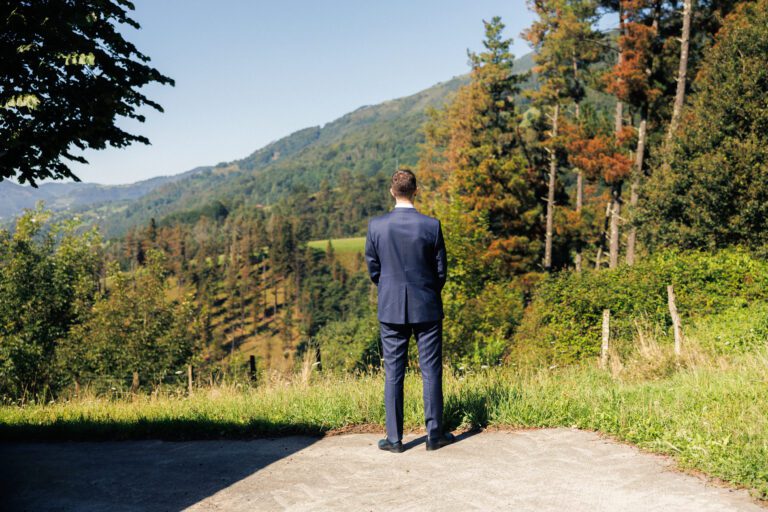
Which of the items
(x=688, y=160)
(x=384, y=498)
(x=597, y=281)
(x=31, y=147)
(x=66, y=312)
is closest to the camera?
(x=384, y=498)

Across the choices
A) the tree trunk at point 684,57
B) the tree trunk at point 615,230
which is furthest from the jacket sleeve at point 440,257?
the tree trunk at point 615,230

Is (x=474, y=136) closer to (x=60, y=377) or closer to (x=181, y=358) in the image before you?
(x=181, y=358)

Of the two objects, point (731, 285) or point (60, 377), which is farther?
point (60, 377)

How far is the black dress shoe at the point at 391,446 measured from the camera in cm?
493

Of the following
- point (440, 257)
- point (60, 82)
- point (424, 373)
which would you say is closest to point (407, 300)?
point (440, 257)

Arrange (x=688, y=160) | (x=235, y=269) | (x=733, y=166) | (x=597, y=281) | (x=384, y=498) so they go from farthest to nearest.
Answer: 1. (x=235, y=269)
2. (x=688, y=160)
3. (x=733, y=166)
4. (x=597, y=281)
5. (x=384, y=498)

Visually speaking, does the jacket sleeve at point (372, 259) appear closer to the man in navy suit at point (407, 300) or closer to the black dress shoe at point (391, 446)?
the man in navy suit at point (407, 300)

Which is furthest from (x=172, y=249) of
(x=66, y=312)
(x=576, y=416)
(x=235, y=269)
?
(x=576, y=416)

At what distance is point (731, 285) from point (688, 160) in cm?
724

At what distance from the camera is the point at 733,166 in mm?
18609

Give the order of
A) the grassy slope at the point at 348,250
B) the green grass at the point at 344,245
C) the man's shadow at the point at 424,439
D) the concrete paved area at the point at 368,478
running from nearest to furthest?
the concrete paved area at the point at 368,478 < the man's shadow at the point at 424,439 < the grassy slope at the point at 348,250 < the green grass at the point at 344,245

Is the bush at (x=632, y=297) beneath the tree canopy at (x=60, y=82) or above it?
beneath

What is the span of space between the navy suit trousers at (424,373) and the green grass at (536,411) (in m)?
0.73

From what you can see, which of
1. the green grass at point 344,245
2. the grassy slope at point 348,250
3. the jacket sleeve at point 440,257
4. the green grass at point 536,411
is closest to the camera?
the green grass at point 536,411
